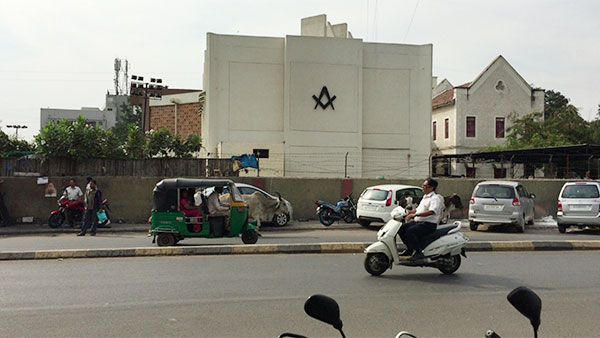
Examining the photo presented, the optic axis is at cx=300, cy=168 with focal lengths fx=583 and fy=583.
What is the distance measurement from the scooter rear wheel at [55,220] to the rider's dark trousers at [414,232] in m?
14.2

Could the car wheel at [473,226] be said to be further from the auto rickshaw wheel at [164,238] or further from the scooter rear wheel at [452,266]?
the auto rickshaw wheel at [164,238]

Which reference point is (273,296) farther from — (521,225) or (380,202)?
(521,225)

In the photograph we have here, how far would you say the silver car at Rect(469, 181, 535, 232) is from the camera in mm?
18609

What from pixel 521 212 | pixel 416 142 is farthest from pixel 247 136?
pixel 521 212

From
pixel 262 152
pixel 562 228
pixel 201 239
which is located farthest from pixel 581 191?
pixel 262 152

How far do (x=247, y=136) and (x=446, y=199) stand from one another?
57.8 feet

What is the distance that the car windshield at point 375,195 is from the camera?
63.3 feet

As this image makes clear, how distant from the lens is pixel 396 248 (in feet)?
31.2

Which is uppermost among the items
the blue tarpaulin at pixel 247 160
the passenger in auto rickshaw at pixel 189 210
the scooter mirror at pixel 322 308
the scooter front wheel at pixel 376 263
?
the blue tarpaulin at pixel 247 160

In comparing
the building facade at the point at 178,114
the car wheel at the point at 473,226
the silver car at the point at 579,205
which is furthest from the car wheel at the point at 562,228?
the building facade at the point at 178,114

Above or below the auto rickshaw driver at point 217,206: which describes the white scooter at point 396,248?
below

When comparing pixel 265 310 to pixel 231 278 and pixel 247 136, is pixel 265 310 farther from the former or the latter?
pixel 247 136

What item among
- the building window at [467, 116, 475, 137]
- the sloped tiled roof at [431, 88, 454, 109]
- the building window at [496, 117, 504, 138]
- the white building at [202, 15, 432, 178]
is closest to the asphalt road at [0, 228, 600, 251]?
the white building at [202, 15, 432, 178]

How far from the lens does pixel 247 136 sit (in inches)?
1464
